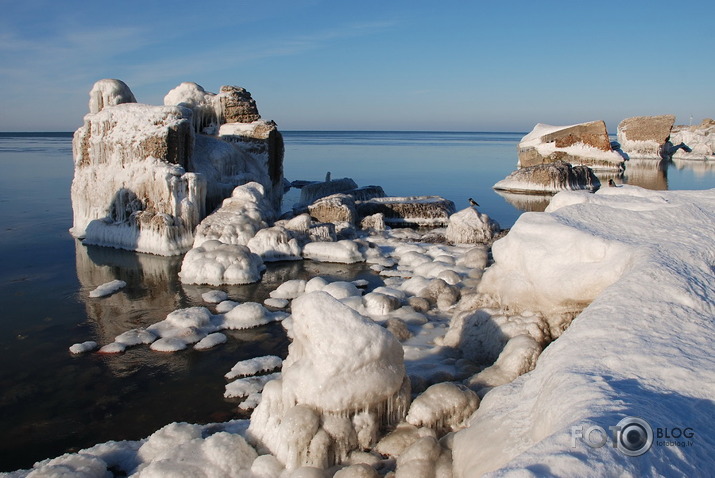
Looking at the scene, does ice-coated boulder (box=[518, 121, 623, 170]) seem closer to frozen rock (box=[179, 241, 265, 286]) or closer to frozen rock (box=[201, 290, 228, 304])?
frozen rock (box=[179, 241, 265, 286])

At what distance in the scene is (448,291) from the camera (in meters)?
7.99

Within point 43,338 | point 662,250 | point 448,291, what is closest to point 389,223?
point 448,291

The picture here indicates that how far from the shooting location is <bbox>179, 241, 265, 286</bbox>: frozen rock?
31.2 ft

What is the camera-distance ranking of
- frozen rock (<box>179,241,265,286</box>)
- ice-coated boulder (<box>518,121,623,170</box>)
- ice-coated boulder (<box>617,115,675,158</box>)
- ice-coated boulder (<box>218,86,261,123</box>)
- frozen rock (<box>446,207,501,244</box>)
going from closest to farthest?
1. frozen rock (<box>179,241,265,286</box>)
2. frozen rock (<box>446,207,501,244</box>)
3. ice-coated boulder (<box>218,86,261,123</box>)
4. ice-coated boulder (<box>518,121,623,170</box>)
5. ice-coated boulder (<box>617,115,675,158</box>)

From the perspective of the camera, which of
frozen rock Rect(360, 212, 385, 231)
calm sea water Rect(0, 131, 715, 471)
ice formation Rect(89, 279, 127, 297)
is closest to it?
calm sea water Rect(0, 131, 715, 471)

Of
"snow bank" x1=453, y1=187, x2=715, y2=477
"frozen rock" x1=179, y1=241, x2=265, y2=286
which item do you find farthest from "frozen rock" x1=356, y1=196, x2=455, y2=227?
"snow bank" x1=453, y1=187, x2=715, y2=477

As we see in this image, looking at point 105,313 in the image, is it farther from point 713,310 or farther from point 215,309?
point 713,310

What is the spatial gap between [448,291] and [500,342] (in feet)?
8.32

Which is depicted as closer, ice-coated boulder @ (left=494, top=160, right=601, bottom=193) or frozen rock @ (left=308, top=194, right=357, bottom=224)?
frozen rock @ (left=308, top=194, right=357, bottom=224)

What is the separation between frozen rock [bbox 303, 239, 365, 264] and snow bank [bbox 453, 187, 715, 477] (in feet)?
18.1

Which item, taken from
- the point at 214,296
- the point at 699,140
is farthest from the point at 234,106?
the point at 699,140

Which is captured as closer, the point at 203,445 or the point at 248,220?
the point at 203,445

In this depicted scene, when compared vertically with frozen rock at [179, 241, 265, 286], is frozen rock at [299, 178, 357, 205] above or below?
above

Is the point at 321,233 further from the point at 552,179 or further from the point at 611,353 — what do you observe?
the point at 552,179
